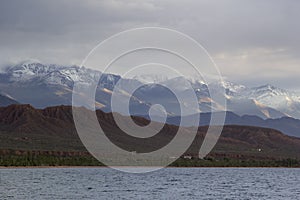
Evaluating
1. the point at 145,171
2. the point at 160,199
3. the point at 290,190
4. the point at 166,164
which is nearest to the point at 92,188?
the point at 160,199

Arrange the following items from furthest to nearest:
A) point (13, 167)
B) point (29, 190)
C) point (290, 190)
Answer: point (13, 167), point (290, 190), point (29, 190)

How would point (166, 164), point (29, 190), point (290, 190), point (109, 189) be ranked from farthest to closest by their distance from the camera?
point (166, 164), point (290, 190), point (109, 189), point (29, 190)

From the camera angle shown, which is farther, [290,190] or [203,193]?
[290,190]

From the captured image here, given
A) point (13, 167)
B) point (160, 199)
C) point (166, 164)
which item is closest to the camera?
point (160, 199)

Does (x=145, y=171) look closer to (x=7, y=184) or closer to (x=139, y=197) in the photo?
(x=7, y=184)

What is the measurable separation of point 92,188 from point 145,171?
7406cm

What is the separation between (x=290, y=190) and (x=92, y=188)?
31704 millimetres

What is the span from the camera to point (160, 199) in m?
84.8

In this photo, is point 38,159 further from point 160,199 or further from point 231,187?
point 160,199

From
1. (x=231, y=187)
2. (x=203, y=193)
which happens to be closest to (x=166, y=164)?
(x=231, y=187)

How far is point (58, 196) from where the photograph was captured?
86562 mm

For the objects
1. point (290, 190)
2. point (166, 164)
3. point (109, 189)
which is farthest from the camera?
point (166, 164)

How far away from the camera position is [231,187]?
369ft

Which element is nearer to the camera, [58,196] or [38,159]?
[58,196]
